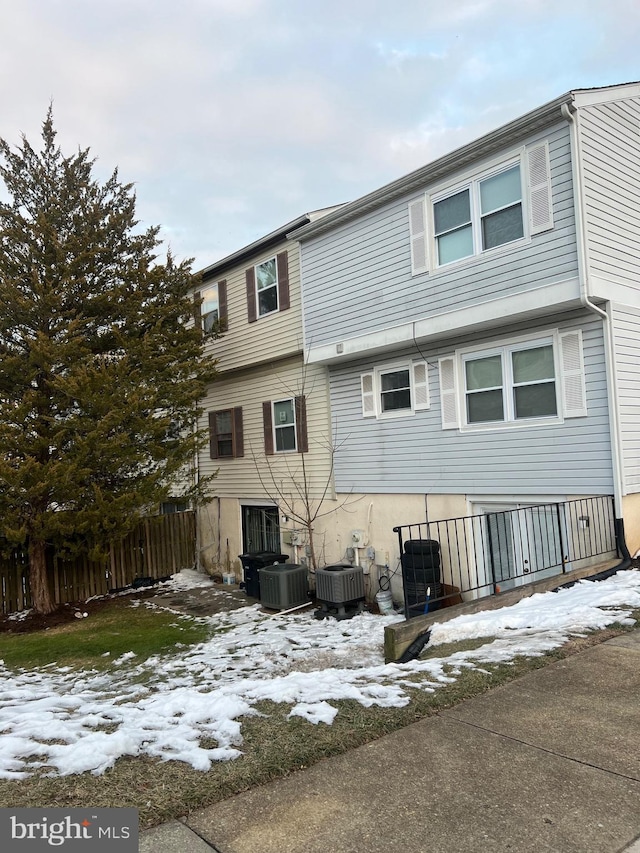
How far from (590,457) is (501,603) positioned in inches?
98.3

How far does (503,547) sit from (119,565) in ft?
27.7

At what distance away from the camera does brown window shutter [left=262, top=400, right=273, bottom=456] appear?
13.2 metres

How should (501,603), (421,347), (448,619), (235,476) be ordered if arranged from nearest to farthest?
(448,619), (501,603), (421,347), (235,476)

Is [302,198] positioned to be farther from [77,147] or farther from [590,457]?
[590,457]

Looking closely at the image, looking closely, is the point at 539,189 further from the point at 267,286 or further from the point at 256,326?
the point at 256,326

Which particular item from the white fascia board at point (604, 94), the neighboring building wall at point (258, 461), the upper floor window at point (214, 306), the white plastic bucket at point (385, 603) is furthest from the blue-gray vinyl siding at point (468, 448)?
the upper floor window at point (214, 306)

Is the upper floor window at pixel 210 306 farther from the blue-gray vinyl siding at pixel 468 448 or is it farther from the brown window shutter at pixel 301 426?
the blue-gray vinyl siding at pixel 468 448

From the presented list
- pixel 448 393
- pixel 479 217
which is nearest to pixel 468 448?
pixel 448 393

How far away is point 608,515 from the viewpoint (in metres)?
7.64

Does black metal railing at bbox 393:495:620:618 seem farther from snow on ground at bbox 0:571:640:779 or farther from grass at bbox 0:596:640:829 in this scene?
grass at bbox 0:596:640:829

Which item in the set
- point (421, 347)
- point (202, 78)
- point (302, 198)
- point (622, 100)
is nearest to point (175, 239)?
point (202, 78)

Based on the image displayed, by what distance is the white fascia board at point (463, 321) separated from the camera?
7703 mm

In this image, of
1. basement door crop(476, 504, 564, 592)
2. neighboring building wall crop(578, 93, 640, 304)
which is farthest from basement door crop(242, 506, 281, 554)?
neighboring building wall crop(578, 93, 640, 304)

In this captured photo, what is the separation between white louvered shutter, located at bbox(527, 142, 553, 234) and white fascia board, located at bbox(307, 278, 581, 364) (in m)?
0.87
